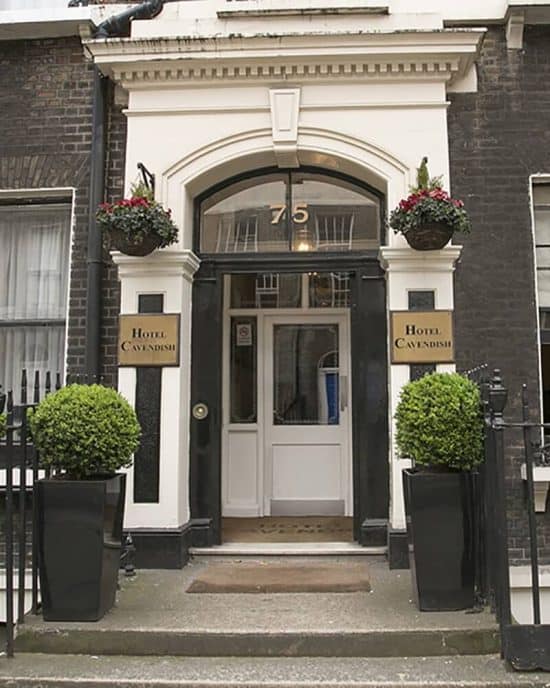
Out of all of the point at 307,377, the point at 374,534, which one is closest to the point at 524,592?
the point at 374,534

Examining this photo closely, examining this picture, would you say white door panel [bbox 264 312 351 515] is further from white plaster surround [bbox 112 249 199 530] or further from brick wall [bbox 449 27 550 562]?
brick wall [bbox 449 27 550 562]

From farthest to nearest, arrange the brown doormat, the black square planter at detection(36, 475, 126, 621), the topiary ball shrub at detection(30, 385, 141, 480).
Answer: the brown doormat
the topiary ball shrub at detection(30, 385, 141, 480)
the black square planter at detection(36, 475, 126, 621)

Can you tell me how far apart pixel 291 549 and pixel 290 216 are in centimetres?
294

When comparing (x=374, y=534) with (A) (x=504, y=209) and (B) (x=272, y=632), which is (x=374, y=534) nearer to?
(B) (x=272, y=632)

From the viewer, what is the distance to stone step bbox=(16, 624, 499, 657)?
388 cm

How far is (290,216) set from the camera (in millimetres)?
6398

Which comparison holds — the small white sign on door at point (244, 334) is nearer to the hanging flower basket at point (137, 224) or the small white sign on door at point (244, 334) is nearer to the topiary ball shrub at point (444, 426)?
the hanging flower basket at point (137, 224)

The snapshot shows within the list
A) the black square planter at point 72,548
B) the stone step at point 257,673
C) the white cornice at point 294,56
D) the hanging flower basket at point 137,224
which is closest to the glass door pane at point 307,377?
the hanging flower basket at point 137,224

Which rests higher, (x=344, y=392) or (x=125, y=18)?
(x=125, y=18)

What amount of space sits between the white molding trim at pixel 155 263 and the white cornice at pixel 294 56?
1.56m

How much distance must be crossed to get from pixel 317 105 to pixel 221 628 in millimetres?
4242

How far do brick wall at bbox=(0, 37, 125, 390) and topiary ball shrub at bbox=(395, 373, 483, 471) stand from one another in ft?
9.59

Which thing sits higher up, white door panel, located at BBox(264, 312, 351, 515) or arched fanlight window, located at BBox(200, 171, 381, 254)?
arched fanlight window, located at BBox(200, 171, 381, 254)

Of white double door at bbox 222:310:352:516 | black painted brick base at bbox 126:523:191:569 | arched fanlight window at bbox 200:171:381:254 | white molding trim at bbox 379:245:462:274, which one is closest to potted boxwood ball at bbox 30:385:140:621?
black painted brick base at bbox 126:523:191:569
